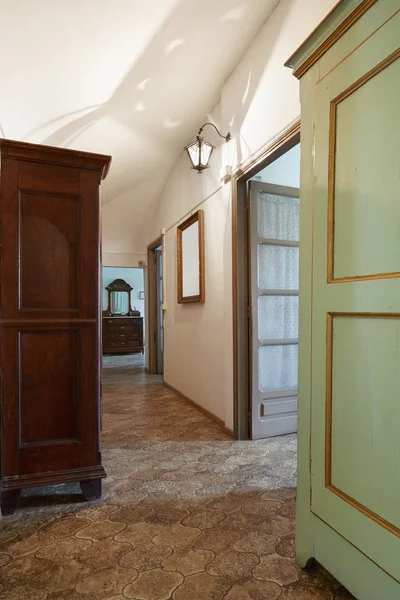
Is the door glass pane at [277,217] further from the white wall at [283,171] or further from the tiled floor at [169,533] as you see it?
the tiled floor at [169,533]

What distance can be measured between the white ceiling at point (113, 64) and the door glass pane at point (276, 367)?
2.22 meters

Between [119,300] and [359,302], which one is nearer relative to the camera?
[359,302]

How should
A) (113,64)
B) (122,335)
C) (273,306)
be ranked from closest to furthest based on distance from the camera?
1. (113,64)
2. (273,306)
3. (122,335)

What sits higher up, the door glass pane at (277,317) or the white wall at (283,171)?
the white wall at (283,171)

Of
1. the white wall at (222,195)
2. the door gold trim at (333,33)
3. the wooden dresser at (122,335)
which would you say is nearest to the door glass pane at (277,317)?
the white wall at (222,195)

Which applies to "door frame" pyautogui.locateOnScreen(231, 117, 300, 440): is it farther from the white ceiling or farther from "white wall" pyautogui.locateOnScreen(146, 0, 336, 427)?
the white ceiling

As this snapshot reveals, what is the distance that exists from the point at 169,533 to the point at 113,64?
107 inches

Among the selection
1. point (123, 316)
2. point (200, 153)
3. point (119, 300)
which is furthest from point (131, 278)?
point (200, 153)

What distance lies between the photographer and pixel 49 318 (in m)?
1.89

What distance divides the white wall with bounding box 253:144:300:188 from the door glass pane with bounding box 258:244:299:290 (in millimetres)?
553

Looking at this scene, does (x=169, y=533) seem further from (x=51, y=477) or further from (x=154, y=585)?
(x=51, y=477)

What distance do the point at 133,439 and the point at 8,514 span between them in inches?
45.7

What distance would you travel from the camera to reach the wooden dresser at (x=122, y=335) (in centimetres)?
880

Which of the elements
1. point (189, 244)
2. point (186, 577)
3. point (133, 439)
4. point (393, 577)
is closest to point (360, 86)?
point (393, 577)
